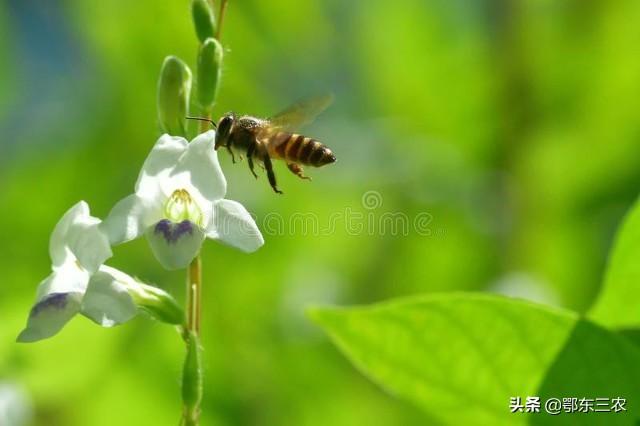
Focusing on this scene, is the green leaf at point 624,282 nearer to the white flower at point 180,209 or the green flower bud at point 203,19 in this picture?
the white flower at point 180,209

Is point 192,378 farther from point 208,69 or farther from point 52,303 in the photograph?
point 208,69

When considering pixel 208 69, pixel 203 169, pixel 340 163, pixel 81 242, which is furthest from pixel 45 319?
pixel 340 163

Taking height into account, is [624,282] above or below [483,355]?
above

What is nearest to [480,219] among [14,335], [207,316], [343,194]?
[343,194]

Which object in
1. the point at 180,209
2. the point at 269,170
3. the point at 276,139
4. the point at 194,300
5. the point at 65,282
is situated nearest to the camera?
the point at 194,300

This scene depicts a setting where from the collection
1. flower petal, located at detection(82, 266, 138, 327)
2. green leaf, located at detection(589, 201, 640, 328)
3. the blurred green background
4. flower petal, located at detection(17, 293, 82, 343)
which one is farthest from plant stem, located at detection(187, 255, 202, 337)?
the blurred green background

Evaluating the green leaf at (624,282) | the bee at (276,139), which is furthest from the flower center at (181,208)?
the green leaf at (624,282)

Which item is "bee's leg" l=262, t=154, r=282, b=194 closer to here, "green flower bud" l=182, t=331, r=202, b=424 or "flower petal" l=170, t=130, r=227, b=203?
"flower petal" l=170, t=130, r=227, b=203

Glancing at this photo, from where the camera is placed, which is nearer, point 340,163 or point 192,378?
point 192,378
